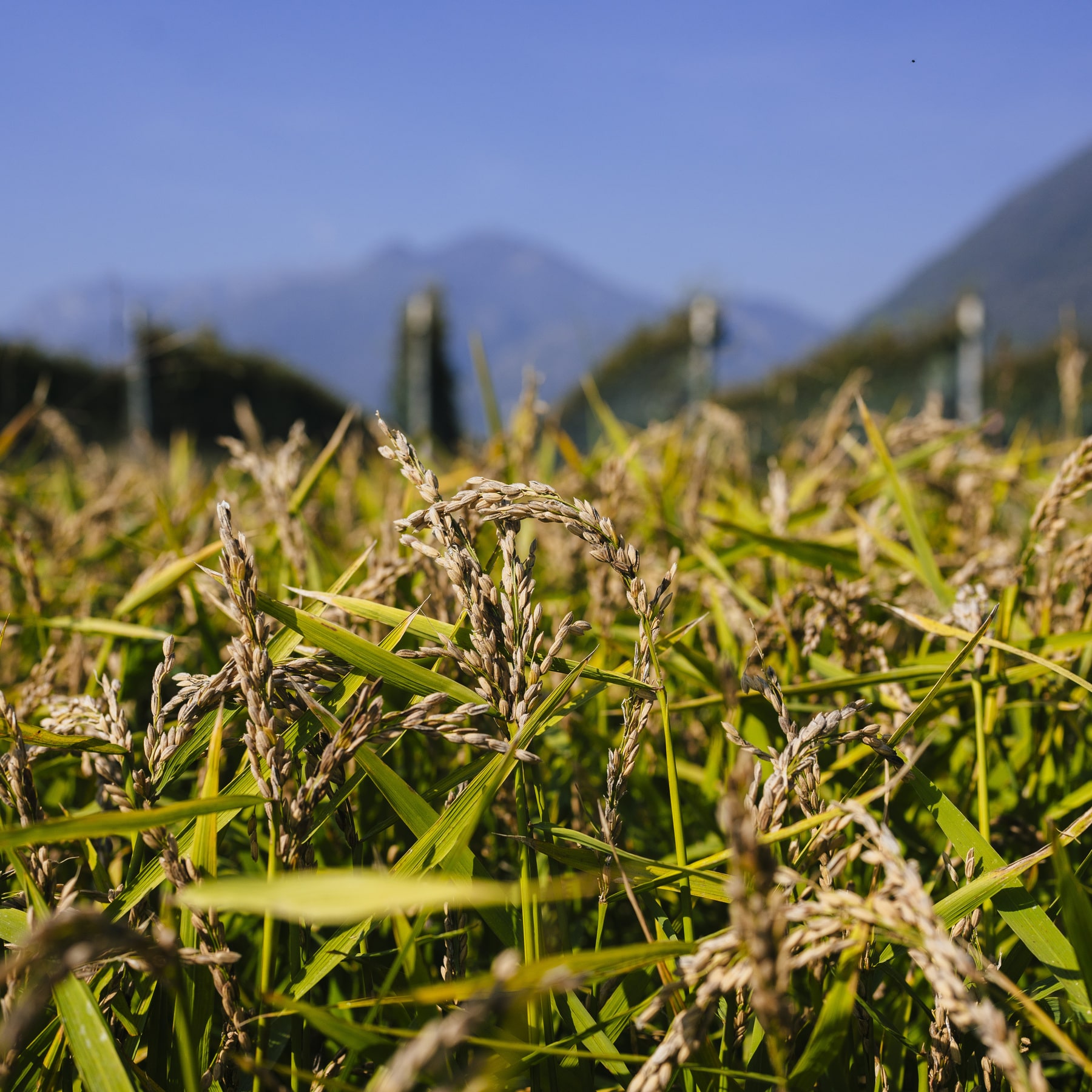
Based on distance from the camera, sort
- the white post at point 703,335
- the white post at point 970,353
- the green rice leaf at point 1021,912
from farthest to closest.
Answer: the white post at point 703,335 < the white post at point 970,353 < the green rice leaf at point 1021,912

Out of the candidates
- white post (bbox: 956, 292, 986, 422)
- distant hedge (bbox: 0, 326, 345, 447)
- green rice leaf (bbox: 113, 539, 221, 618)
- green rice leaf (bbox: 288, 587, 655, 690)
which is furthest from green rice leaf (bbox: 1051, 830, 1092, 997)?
distant hedge (bbox: 0, 326, 345, 447)

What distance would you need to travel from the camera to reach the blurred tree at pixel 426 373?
1339 cm

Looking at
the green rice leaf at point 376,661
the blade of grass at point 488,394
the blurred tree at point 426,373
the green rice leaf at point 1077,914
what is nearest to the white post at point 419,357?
the blurred tree at point 426,373

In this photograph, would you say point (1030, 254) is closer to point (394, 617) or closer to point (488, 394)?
point (488, 394)

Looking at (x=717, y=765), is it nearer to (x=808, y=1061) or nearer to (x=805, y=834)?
(x=805, y=834)

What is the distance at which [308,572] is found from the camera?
1239mm

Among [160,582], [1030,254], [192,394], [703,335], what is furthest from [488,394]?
[1030,254]

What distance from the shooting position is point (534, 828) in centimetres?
70

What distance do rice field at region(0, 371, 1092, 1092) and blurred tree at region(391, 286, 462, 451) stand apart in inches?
458

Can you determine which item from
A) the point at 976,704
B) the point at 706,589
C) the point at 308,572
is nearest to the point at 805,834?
the point at 976,704

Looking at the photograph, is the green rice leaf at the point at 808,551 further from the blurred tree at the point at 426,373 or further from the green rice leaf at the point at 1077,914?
the blurred tree at the point at 426,373

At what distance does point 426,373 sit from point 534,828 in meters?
12.3

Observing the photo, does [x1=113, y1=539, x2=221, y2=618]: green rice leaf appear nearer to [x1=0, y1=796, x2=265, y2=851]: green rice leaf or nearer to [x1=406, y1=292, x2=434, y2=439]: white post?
[x1=0, y1=796, x2=265, y2=851]: green rice leaf

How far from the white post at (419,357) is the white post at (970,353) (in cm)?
747
